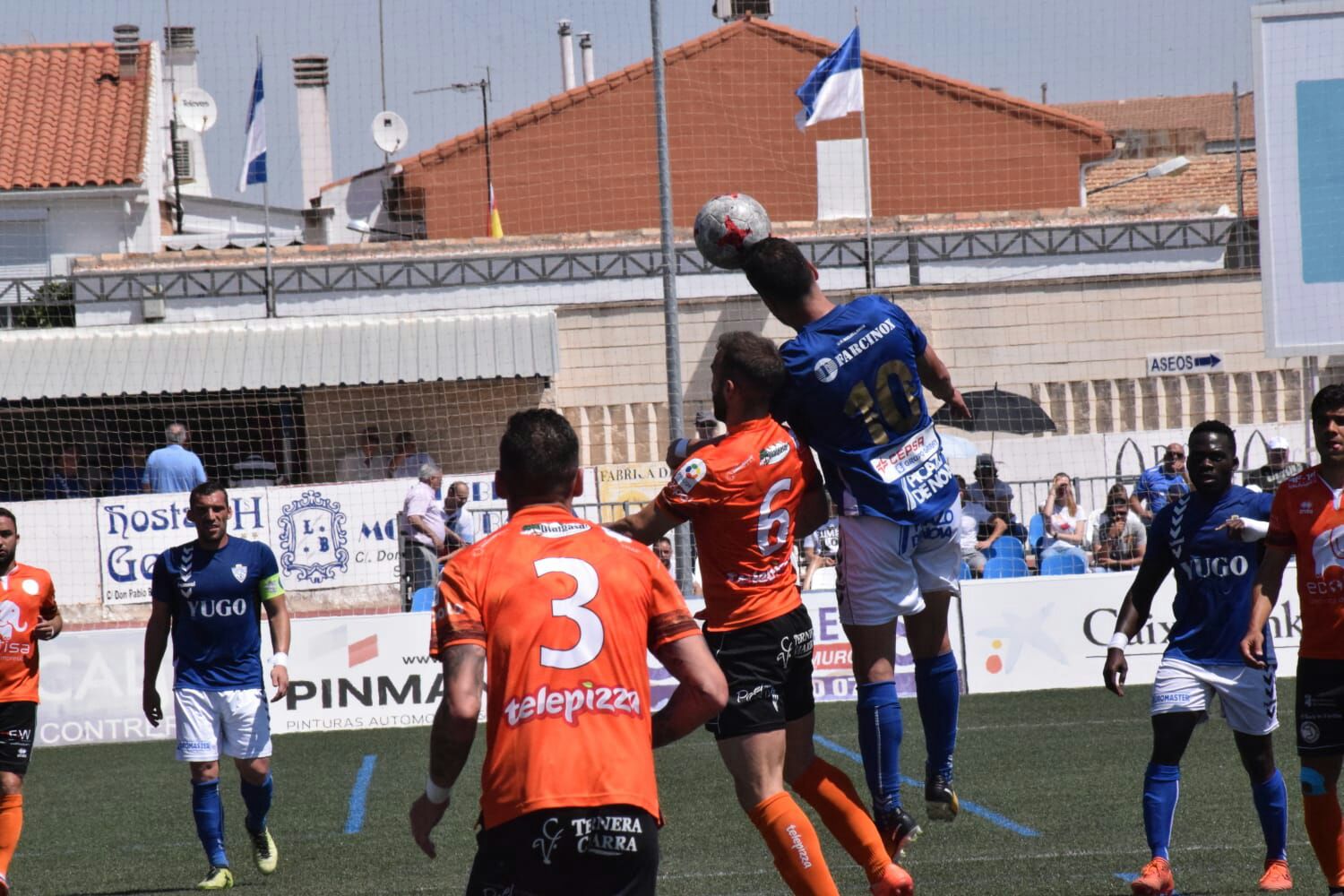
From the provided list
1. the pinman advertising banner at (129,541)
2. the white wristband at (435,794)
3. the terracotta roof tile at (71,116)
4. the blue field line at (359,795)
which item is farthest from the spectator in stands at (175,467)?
the white wristband at (435,794)

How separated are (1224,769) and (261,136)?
51.6 ft

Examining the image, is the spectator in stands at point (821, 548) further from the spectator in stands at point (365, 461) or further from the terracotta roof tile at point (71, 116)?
the terracotta roof tile at point (71, 116)

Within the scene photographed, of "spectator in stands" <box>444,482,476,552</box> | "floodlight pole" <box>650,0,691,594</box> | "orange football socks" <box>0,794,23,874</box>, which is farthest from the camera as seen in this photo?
"spectator in stands" <box>444,482,476,552</box>

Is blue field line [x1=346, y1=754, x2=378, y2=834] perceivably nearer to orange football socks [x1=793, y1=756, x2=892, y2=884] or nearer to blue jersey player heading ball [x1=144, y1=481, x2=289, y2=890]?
blue jersey player heading ball [x1=144, y1=481, x2=289, y2=890]

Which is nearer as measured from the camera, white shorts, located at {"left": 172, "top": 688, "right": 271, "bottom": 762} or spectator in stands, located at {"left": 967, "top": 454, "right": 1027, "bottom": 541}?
white shorts, located at {"left": 172, "top": 688, "right": 271, "bottom": 762}

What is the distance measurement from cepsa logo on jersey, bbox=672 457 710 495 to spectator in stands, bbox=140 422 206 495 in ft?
43.6

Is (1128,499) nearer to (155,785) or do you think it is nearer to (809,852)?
(155,785)

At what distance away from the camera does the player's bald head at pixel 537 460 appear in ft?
12.9

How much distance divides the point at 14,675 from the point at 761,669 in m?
4.65

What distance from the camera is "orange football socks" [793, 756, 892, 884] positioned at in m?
5.68

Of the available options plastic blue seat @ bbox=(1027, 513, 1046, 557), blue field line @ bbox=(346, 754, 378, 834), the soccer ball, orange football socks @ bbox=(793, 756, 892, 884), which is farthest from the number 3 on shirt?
plastic blue seat @ bbox=(1027, 513, 1046, 557)

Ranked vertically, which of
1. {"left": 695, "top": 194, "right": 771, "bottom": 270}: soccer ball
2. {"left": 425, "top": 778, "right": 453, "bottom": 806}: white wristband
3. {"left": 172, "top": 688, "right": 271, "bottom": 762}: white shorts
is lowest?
{"left": 172, "top": 688, "right": 271, "bottom": 762}: white shorts

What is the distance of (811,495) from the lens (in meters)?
5.72

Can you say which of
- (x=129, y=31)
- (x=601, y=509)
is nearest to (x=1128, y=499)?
(x=601, y=509)
